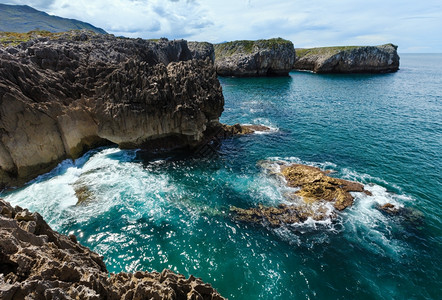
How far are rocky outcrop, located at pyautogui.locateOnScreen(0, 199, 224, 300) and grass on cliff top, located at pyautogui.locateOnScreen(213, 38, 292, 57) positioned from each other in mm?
137300

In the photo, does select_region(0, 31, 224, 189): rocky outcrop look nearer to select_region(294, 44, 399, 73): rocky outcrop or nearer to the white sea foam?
the white sea foam

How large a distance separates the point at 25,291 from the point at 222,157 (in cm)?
3272

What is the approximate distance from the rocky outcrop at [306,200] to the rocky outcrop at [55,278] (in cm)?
1536

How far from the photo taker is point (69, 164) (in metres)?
35.7

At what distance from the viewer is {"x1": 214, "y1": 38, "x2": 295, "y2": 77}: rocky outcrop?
425 ft

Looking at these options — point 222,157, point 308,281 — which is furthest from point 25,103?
point 308,281

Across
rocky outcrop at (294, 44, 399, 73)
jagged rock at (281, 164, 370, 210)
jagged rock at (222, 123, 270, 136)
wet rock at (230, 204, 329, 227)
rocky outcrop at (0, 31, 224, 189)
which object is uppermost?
rocky outcrop at (294, 44, 399, 73)

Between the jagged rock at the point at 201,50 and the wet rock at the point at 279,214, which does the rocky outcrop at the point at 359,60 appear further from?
the wet rock at the point at 279,214

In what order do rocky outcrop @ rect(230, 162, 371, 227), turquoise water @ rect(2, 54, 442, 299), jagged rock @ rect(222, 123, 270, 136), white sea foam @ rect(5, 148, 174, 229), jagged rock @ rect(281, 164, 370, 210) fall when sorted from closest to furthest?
turquoise water @ rect(2, 54, 442, 299), rocky outcrop @ rect(230, 162, 371, 227), white sea foam @ rect(5, 148, 174, 229), jagged rock @ rect(281, 164, 370, 210), jagged rock @ rect(222, 123, 270, 136)

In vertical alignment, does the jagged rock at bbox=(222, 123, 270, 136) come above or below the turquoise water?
above

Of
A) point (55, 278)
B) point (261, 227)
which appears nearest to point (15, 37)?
point (55, 278)

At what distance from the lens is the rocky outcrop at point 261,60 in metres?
130

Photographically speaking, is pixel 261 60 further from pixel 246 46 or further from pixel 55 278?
pixel 55 278

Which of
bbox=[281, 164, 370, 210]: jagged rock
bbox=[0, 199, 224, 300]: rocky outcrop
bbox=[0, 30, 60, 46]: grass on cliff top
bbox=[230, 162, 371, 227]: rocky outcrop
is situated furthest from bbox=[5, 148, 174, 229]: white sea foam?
bbox=[0, 30, 60, 46]: grass on cliff top
